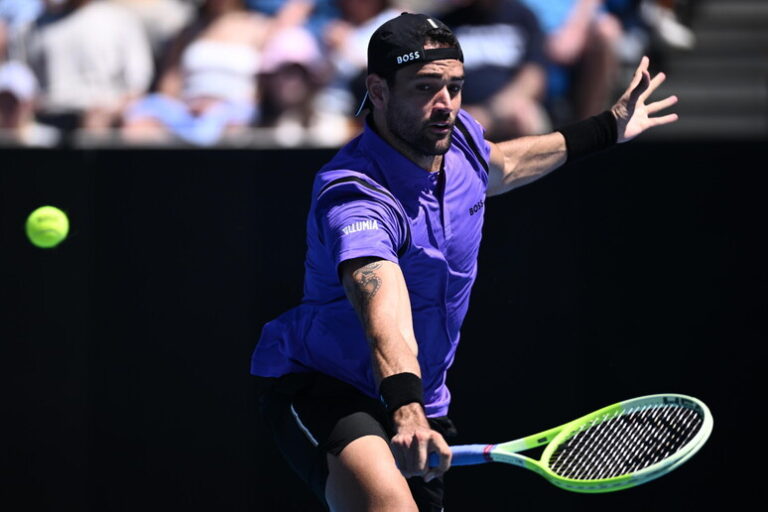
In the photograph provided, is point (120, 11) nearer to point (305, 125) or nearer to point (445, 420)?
point (305, 125)

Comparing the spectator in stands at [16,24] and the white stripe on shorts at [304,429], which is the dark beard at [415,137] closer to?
the white stripe on shorts at [304,429]

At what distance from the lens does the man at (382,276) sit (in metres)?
3.30

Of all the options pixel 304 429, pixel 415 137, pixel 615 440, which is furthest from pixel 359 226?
pixel 615 440

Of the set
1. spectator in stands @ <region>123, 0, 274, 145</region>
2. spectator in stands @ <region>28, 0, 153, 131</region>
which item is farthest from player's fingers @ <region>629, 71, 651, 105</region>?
spectator in stands @ <region>28, 0, 153, 131</region>

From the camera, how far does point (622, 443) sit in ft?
12.9

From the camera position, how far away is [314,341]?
3.76 m

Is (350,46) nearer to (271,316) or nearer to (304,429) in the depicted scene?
(271,316)

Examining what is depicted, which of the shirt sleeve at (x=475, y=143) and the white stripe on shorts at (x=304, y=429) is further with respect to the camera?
the shirt sleeve at (x=475, y=143)

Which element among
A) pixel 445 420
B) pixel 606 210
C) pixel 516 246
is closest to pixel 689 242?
pixel 606 210

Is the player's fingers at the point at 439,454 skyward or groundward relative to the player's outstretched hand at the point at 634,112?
groundward

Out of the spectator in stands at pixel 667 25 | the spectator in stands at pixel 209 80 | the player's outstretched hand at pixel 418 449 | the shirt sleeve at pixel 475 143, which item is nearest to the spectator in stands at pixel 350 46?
the spectator in stands at pixel 209 80

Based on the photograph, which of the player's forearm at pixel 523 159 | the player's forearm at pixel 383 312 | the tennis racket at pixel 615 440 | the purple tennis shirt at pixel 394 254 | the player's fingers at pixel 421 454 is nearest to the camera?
the player's fingers at pixel 421 454

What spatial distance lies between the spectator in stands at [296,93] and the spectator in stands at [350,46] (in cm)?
7

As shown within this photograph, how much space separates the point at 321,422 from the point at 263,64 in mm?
3365
